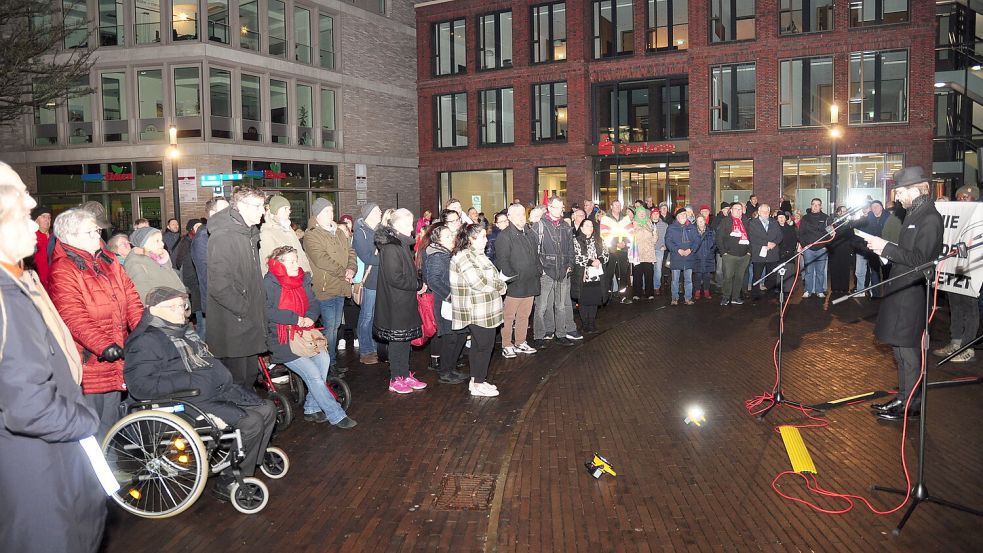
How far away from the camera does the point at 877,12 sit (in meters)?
26.6

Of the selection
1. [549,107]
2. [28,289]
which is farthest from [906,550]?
[549,107]

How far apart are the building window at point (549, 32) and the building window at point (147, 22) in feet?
53.1

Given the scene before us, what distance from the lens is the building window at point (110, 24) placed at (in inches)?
1005

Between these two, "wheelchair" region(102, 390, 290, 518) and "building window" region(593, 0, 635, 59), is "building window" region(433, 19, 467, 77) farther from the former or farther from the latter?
"wheelchair" region(102, 390, 290, 518)

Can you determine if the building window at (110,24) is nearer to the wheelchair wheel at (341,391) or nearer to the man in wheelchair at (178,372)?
the wheelchair wheel at (341,391)

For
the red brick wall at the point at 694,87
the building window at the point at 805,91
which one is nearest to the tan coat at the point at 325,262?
the red brick wall at the point at 694,87

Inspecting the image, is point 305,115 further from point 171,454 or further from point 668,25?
point 171,454

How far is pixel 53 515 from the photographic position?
2922mm

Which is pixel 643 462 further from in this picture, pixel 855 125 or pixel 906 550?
pixel 855 125

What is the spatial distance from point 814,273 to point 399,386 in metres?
11.5

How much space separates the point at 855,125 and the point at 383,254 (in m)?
25.1

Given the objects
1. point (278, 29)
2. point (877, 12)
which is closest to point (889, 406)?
point (877, 12)

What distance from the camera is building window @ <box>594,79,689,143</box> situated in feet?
101

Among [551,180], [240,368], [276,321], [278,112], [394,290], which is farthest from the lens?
[551,180]
